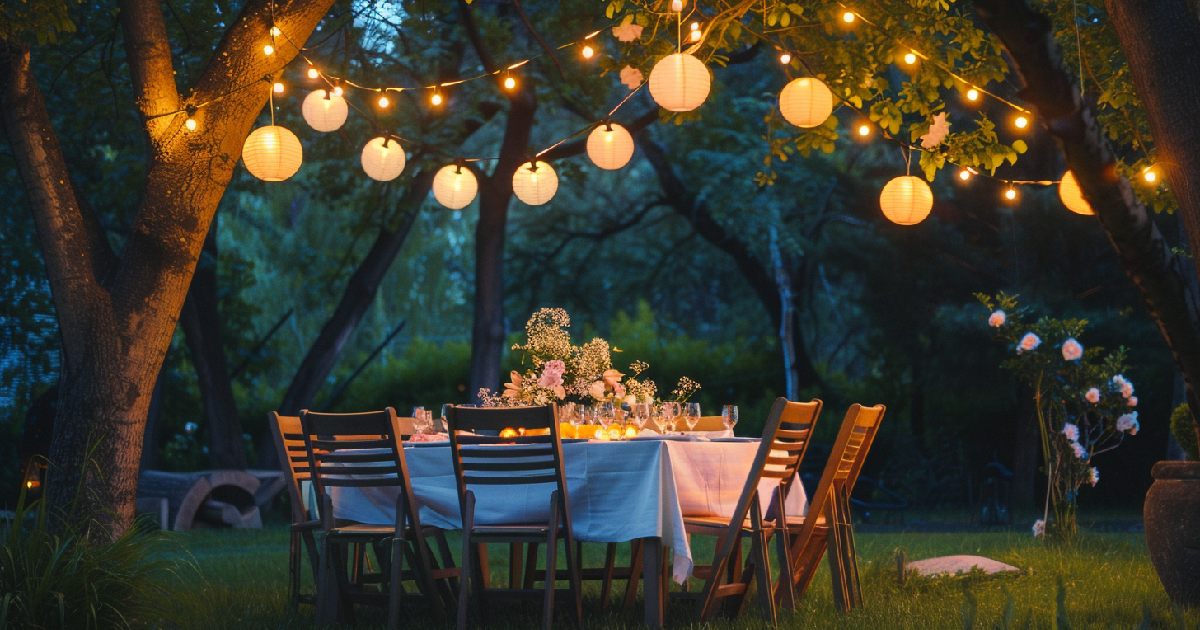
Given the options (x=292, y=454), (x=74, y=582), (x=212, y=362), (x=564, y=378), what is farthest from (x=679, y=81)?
(x=212, y=362)

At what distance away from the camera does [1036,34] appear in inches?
203

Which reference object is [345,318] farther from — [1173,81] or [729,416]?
[1173,81]

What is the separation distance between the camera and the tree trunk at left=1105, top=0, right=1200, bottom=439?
488 cm

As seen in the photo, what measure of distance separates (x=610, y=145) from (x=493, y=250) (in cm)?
538

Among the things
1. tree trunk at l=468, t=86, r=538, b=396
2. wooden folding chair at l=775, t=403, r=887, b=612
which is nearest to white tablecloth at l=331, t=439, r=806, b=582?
wooden folding chair at l=775, t=403, r=887, b=612

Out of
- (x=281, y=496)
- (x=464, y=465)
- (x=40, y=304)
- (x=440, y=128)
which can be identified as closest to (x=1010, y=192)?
(x=464, y=465)

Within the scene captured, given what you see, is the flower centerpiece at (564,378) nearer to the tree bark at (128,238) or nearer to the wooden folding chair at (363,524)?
the wooden folding chair at (363,524)

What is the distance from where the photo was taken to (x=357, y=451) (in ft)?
18.7

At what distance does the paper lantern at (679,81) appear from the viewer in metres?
5.93

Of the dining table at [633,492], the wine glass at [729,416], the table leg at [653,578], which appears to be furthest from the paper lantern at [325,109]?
the table leg at [653,578]

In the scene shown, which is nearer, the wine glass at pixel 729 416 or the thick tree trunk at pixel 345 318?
the wine glass at pixel 729 416

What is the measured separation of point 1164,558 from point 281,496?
1058 centimetres

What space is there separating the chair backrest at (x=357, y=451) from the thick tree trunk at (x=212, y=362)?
8.40 m

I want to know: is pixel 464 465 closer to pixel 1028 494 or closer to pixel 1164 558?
pixel 1164 558
